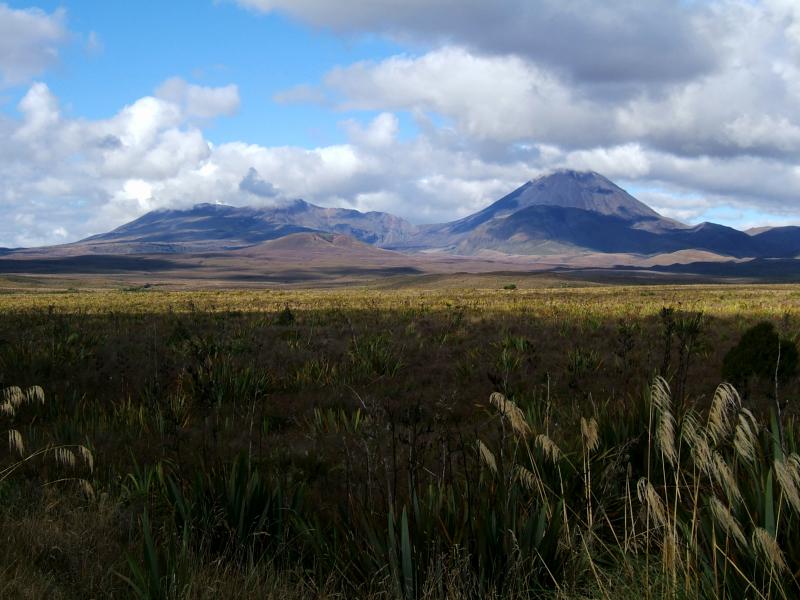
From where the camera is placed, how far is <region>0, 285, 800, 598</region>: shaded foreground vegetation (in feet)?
9.86

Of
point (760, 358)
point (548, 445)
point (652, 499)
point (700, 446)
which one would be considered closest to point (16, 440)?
point (548, 445)

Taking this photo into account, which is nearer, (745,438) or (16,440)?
(745,438)

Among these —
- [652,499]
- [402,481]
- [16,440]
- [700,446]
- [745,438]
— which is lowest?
[402,481]

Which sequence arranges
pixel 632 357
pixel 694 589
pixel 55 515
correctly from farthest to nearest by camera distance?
pixel 632 357
pixel 55 515
pixel 694 589

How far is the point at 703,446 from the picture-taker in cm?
253

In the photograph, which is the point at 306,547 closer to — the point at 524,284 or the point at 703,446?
the point at 703,446

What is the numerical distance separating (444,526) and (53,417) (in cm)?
648

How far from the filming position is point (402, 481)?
5355 mm

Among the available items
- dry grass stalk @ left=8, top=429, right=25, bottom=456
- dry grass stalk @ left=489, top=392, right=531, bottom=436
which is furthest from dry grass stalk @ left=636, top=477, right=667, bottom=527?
dry grass stalk @ left=8, top=429, right=25, bottom=456

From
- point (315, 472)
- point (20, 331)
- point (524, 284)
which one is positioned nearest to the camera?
point (315, 472)

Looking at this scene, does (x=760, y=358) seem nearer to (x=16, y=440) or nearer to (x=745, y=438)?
(x=745, y=438)

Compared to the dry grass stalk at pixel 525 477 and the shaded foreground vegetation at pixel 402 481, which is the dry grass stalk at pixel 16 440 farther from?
the dry grass stalk at pixel 525 477

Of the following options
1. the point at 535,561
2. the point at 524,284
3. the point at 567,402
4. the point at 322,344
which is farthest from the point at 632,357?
the point at 524,284

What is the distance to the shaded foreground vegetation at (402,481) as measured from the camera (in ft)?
9.86
